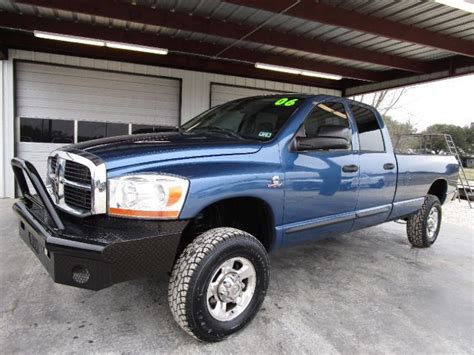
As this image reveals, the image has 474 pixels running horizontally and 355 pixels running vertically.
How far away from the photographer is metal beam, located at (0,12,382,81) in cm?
692

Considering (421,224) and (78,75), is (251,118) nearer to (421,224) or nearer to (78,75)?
(421,224)

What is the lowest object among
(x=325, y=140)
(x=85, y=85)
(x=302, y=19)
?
(x=325, y=140)

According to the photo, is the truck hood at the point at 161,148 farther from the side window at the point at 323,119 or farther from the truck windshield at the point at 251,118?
the side window at the point at 323,119

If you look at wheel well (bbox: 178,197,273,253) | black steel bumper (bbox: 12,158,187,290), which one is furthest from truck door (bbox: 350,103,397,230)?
black steel bumper (bbox: 12,158,187,290)

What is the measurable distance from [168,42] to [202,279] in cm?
703

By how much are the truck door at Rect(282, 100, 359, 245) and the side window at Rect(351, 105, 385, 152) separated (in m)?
0.21

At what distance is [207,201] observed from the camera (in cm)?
241

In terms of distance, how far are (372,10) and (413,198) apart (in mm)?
3647

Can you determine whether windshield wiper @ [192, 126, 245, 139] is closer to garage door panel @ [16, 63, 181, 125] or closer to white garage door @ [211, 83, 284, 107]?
garage door panel @ [16, 63, 181, 125]

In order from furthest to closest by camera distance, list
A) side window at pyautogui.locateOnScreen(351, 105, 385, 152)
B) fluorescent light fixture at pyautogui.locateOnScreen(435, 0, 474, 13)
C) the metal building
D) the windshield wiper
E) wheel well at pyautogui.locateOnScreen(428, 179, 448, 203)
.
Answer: the metal building < wheel well at pyautogui.locateOnScreen(428, 179, 448, 203) < fluorescent light fixture at pyautogui.locateOnScreen(435, 0, 474, 13) < side window at pyautogui.locateOnScreen(351, 105, 385, 152) < the windshield wiper

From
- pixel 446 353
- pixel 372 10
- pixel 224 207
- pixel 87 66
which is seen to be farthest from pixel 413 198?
pixel 87 66

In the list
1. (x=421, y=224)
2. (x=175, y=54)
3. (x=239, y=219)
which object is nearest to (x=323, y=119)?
(x=239, y=219)

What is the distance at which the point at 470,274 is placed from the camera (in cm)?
445

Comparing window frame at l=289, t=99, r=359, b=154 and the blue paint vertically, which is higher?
window frame at l=289, t=99, r=359, b=154
